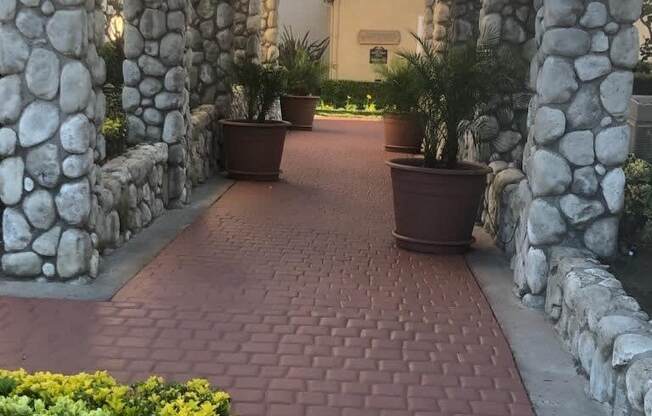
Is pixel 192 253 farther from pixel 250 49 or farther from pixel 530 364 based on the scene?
pixel 250 49

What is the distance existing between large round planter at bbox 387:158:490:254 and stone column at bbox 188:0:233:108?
428cm

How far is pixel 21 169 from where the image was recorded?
5.43 m

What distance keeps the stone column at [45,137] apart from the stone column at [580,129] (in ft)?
9.74

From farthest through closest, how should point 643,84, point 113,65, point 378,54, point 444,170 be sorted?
point 378,54 < point 643,84 < point 113,65 < point 444,170

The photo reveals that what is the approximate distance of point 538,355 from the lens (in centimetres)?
462

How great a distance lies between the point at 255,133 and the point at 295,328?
17.7 feet

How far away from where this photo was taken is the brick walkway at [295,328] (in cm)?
409

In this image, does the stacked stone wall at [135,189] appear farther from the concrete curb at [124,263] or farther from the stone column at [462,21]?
the stone column at [462,21]

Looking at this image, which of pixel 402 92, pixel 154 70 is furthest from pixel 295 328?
pixel 154 70

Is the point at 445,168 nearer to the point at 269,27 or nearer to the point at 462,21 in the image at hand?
the point at 462,21

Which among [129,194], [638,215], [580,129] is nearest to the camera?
[580,129]

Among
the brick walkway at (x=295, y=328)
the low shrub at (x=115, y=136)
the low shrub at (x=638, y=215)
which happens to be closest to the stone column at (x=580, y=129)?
the low shrub at (x=638, y=215)

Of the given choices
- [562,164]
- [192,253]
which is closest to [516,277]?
[562,164]

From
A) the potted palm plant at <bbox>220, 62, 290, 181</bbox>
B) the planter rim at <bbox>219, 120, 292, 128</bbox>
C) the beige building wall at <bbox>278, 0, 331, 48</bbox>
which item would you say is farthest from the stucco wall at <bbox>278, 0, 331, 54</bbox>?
the planter rim at <bbox>219, 120, 292, 128</bbox>
